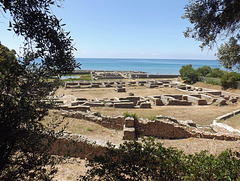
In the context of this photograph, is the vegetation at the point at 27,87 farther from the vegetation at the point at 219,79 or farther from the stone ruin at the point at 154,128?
the vegetation at the point at 219,79

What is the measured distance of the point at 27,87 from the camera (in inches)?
149

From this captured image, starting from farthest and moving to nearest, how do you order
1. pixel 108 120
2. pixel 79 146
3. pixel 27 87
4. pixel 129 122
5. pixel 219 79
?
pixel 219 79 < pixel 108 120 < pixel 129 122 < pixel 79 146 < pixel 27 87

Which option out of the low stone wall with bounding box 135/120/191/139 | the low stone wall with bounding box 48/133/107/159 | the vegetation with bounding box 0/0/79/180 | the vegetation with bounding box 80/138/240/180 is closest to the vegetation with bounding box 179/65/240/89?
the low stone wall with bounding box 135/120/191/139

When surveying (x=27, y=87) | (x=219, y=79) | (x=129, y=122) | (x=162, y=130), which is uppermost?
(x=27, y=87)

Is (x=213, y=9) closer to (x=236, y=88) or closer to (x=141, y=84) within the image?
(x=236, y=88)

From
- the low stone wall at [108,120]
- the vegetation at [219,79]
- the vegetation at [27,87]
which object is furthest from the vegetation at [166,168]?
the vegetation at [219,79]

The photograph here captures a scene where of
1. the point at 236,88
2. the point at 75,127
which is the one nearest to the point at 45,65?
the point at 75,127

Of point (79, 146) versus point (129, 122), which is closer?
point (79, 146)

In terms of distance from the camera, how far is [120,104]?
778 inches

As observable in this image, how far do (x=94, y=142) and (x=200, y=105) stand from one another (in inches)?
756

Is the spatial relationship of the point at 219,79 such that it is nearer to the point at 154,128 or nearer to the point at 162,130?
the point at 162,130

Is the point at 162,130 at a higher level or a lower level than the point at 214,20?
lower

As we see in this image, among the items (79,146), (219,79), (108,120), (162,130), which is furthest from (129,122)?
(219,79)

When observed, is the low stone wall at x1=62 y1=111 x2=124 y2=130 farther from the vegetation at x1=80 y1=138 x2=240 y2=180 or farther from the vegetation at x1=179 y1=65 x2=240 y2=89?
the vegetation at x1=179 y1=65 x2=240 y2=89
